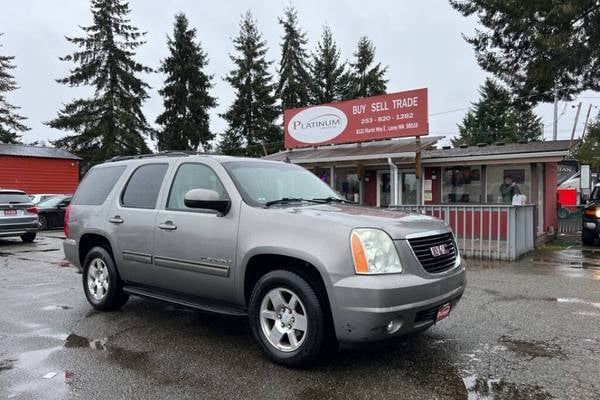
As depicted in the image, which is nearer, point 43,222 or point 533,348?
point 533,348

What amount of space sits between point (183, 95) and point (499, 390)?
3844cm

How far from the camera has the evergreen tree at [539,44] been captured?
47.2 feet

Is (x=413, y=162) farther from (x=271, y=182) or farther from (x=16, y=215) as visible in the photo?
(x=16, y=215)

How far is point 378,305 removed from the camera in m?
3.38

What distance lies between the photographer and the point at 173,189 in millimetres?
4984

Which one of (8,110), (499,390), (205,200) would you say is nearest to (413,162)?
(205,200)

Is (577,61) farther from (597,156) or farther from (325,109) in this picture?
(597,156)

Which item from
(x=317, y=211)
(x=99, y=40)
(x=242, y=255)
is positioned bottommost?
(x=242, y=255)

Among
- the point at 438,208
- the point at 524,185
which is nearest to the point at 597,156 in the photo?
the point at 524,185

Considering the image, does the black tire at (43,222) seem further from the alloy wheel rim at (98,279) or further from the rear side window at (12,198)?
the alloy wheel rim at (98,279)

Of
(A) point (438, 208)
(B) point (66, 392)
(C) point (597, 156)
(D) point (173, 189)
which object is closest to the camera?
(B) point (66, 392)

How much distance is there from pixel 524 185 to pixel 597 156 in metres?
25.8

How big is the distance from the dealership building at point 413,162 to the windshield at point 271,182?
618cm

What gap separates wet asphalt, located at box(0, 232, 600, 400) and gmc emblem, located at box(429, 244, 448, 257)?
93cm
